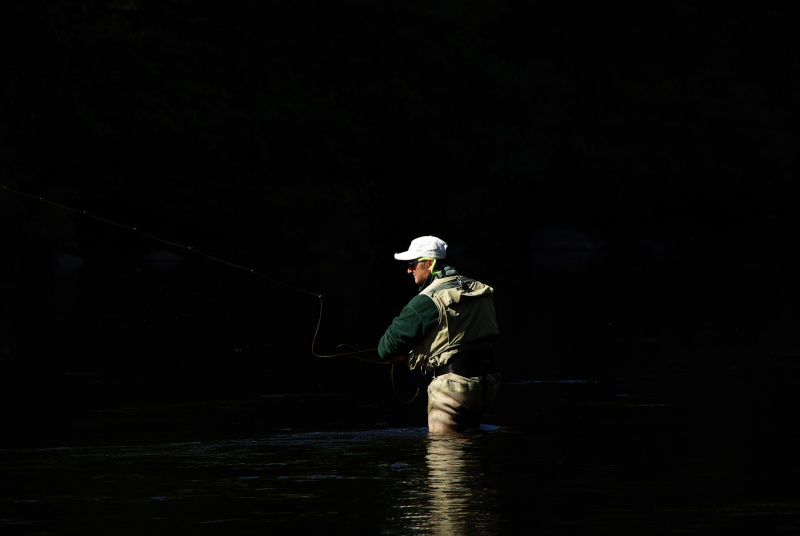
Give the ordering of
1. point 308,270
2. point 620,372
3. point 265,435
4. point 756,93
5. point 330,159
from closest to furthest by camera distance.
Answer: point 265,435
point 620,372
point 308,270
point 330,159
point 756,93

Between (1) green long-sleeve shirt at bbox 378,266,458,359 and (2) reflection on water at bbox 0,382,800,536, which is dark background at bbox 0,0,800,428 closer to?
(2) reflection on water at bbox 0,382,800,536

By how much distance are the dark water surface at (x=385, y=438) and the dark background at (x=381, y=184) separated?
145 millimetres

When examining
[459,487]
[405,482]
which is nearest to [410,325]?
[405,482]

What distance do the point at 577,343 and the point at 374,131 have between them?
27.3m

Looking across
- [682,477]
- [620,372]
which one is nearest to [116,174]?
[620,372]

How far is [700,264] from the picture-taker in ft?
121

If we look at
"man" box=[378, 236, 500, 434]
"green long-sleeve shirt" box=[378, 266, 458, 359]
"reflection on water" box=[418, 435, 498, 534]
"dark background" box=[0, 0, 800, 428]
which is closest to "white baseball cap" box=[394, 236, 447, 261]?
"man" box=[378, 236, 500, 434]

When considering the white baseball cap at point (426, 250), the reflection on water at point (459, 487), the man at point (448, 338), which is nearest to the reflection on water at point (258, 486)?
the reflection on water at point (459, 487)

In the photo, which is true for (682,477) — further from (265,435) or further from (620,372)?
(620,372)

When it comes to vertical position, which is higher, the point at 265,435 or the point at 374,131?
the point at 374,131

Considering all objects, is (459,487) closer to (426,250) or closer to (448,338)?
(448,338)

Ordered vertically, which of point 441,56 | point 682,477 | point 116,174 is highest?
point 441,56

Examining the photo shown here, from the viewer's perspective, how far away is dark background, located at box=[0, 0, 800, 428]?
60.3ft

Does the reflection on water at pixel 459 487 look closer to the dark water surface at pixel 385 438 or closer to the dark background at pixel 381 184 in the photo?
the dark water surface at pixel 385 438
